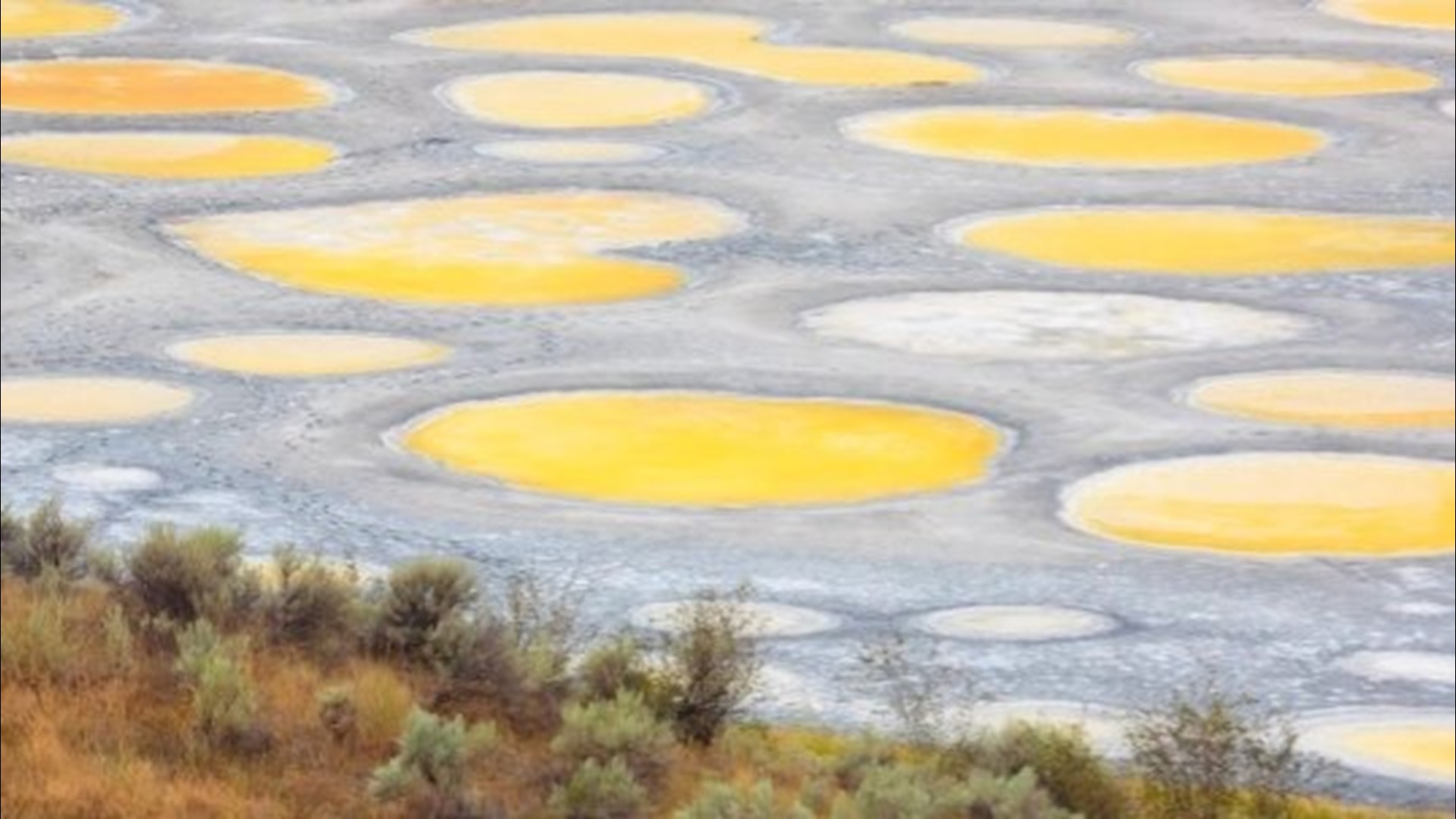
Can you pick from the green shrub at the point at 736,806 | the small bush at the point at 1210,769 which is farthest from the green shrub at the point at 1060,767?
the green shrub at the point at 736,806

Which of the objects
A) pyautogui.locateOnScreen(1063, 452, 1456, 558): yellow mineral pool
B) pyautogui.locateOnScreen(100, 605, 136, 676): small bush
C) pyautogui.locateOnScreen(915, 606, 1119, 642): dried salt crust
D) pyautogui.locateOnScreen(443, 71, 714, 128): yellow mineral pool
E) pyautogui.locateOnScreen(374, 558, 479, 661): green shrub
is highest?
pyautogui.locateOnScreen(100, 605, 136, 676): small bush

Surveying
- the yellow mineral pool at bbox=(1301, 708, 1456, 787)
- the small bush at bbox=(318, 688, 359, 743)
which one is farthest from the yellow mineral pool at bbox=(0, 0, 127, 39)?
the yellow mineral pool at bbox=(1301, 708, 1456, 787)

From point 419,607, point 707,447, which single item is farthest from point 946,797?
point 707,447

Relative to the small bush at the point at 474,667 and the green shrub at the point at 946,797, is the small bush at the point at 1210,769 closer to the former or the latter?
the green shrub at the point at 946,797

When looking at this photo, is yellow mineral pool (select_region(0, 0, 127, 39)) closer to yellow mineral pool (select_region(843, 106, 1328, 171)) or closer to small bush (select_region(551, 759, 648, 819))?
small bush (select_region(551, 759, 648, 819))

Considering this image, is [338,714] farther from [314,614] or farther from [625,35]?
[625,35]

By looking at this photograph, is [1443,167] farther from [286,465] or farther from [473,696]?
[473,696]
